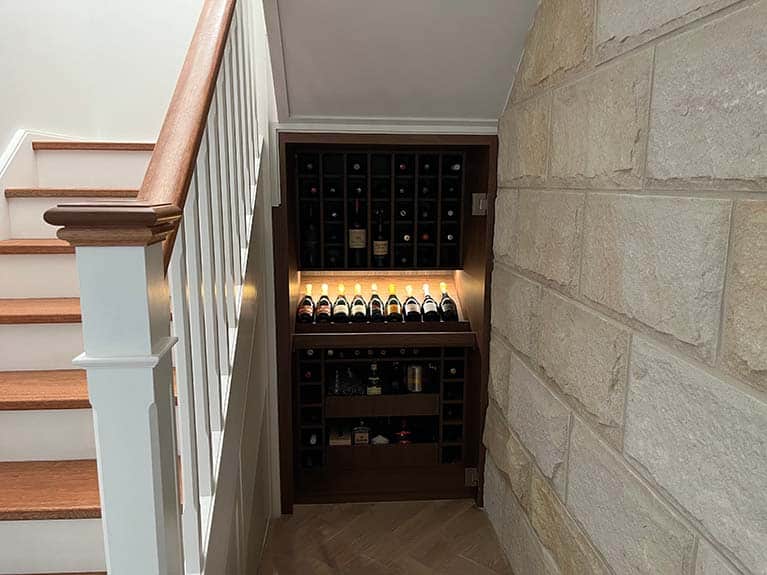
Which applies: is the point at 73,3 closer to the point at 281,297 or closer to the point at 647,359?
the point at 281,297

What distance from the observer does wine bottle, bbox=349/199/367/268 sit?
2.72 meters

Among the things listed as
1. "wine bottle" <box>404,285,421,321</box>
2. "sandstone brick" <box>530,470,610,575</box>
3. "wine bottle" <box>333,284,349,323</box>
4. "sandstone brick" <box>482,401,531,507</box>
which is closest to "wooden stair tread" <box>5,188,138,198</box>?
"wine bottle" <box>333,284,349,323</box>

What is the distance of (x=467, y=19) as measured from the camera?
1.89 m

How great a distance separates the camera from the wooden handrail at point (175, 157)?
81 cm

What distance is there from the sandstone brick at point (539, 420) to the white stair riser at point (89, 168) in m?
1.77

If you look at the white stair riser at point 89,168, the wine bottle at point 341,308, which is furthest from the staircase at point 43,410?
the wine bottle at point 341,308

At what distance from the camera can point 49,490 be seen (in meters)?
1.44

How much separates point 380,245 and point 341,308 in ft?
1.21

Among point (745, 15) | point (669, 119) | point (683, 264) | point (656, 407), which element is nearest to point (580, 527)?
point (656, 407)

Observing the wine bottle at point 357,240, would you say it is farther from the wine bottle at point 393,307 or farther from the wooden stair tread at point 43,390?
the wooden stair tread at point 43,390

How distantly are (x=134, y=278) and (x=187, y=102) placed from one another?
52cm

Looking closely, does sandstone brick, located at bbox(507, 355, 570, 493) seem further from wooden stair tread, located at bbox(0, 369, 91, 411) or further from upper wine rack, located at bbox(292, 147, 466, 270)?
wooden stair tread, located at bbox(0, 369, 91, 411)

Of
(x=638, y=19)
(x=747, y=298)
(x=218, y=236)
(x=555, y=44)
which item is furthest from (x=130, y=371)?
(x=555, y=44)

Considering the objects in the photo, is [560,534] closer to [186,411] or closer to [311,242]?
[186,411]
